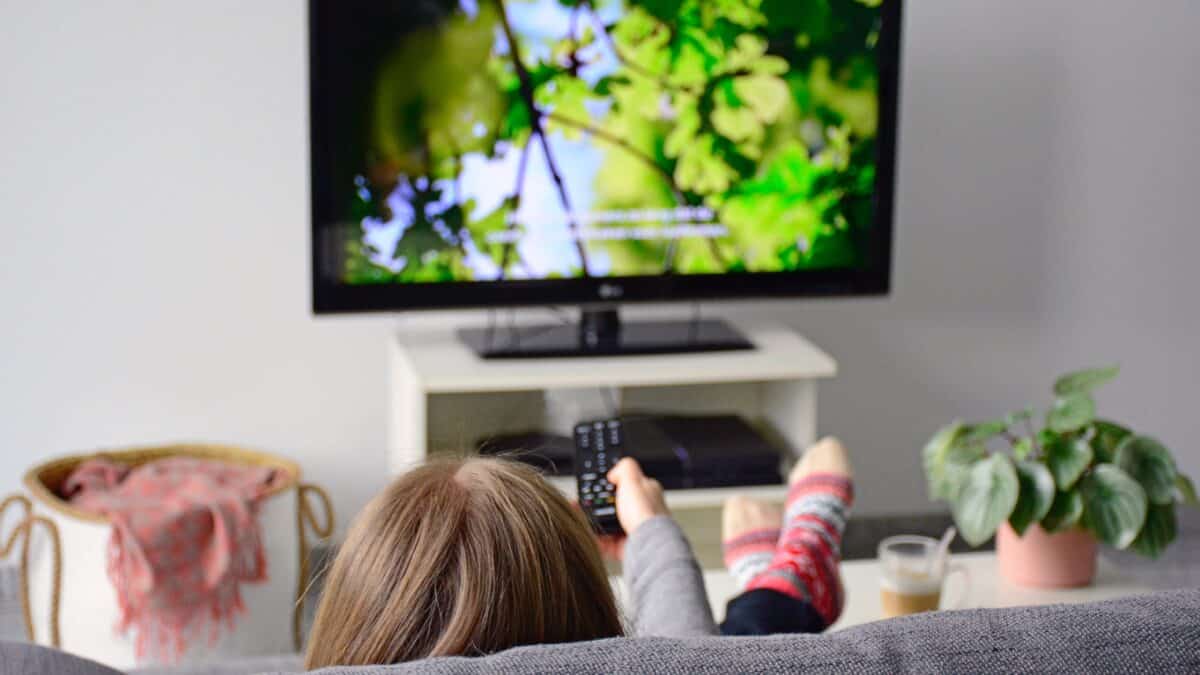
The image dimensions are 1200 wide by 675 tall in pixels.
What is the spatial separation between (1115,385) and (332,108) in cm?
191

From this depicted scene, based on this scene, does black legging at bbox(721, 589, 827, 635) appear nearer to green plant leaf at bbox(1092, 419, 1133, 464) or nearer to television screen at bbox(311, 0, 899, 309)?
green plant leaf at bbox(1092, 419, 1133, 464)

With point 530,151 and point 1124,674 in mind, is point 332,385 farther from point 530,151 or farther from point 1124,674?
point 1124,674

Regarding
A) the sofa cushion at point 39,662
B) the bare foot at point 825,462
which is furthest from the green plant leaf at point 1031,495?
the sofa cushion at point 39,662

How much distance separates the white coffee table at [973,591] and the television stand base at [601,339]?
77 centimetres

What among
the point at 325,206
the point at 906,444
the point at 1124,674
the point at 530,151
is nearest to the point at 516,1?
the point at 530,151

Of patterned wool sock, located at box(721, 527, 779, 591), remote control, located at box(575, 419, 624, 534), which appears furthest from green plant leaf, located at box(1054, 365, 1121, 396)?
remote control, located at box(575, 419, 624, 534)

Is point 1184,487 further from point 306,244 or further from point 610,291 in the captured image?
point 306,244

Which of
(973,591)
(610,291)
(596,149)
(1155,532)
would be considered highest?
(596,149)

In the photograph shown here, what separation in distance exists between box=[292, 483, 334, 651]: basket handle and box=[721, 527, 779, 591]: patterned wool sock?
924 mm

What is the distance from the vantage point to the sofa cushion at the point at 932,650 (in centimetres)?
80

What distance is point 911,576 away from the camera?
1.92m

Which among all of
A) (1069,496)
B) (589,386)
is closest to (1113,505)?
(1069,496)

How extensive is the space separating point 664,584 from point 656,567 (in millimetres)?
43

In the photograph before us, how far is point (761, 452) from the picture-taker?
110 inches
